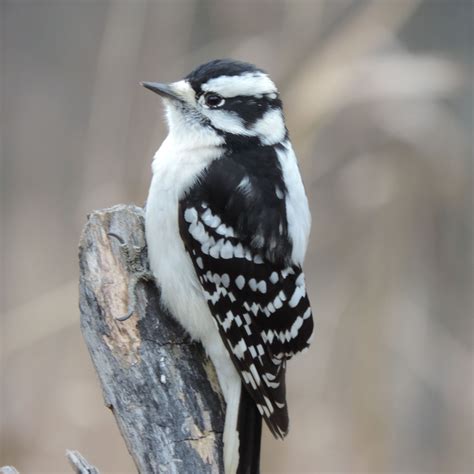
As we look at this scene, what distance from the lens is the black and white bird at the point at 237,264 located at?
3.36 metres

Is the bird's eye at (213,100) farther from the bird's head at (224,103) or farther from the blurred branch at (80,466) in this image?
the blurred branch at (80,466)

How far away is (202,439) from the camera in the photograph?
10.5 feet

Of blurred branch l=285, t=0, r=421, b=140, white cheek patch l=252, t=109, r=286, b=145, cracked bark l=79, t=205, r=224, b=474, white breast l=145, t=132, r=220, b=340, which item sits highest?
blurred branch l=285, t=0, r=421, b=140

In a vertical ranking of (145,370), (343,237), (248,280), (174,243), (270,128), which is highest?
(270,128)

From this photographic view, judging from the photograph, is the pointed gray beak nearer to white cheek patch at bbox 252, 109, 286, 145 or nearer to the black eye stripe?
the black eye stripe

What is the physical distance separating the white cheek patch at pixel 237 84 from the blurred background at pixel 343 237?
35.5 inches

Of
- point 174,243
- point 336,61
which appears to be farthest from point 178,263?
point 336,61

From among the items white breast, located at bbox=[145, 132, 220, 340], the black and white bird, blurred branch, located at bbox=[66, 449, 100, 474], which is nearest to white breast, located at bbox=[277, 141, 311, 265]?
the black and white bird

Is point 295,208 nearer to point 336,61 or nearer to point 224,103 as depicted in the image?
point 224,103

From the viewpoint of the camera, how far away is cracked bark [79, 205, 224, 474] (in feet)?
10.2

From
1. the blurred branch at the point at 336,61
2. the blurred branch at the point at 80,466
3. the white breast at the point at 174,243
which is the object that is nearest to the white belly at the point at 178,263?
the white breast at the point at 174,243

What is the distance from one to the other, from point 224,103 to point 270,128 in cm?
20

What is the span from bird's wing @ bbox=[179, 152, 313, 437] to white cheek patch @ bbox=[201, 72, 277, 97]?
0.33 meters

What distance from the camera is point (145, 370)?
3.20m
